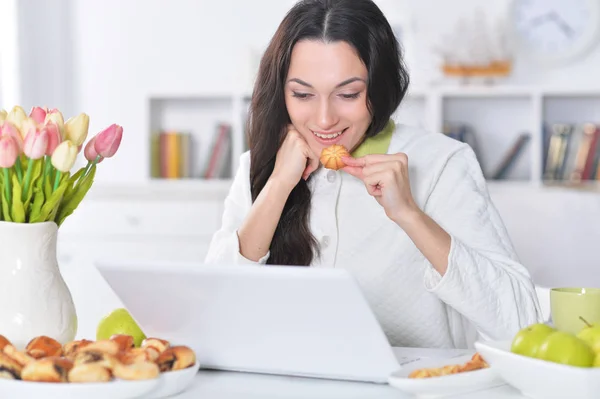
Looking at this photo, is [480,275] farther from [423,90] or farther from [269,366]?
[423,90]

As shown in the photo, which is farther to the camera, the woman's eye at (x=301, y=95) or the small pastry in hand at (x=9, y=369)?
the woman's eye at (x=301, y=95)

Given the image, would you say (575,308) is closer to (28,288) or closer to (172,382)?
(172,382)

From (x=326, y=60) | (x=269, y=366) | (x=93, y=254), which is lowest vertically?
(x=93, y=254)

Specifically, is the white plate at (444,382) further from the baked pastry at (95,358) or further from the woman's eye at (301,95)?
the woman's eye at (301,95)

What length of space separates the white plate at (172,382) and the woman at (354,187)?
56cm

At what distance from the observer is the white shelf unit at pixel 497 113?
12.4 ft

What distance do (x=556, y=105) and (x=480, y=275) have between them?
2693 millimetres

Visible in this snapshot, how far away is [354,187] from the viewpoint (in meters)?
1.82

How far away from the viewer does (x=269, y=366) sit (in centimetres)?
114

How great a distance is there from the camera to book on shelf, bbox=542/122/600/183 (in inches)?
148

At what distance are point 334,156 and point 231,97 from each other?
2551 mm

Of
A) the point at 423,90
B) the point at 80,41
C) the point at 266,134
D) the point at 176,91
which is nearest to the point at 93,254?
the point at 176,91

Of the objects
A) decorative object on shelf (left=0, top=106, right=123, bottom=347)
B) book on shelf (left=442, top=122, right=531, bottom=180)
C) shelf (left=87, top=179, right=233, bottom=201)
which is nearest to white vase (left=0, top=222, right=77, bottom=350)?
decorative object on shelf (left=0, top=106, right=123, bottom=347)

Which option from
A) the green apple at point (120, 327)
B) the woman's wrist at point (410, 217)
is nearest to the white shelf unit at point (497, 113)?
the woman's wrist at point (410, 217)
